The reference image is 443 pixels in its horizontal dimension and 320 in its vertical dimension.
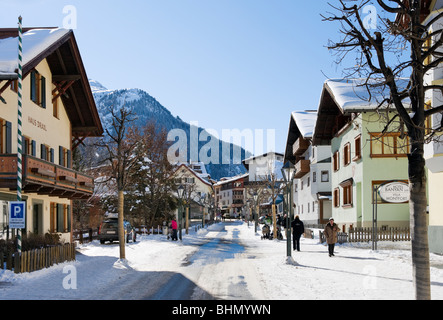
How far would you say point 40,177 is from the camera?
20938 mm

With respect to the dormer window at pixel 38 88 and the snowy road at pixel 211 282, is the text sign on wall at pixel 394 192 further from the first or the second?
the dormer window at pixel 38 88

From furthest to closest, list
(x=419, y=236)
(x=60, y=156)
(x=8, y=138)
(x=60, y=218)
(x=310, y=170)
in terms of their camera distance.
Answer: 1. (x=310, y=170)
2. (x=60, y=218)
3. (x=60, y=156)
4. (x=8, y=138)
5. (x=419, y=236)

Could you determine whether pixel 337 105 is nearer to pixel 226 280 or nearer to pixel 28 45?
pixel 28 45

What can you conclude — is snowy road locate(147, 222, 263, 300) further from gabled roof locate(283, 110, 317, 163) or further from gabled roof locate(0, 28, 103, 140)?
gabled roof locate(283, 110, 317, 163)

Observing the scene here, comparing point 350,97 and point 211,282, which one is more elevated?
point 350,97

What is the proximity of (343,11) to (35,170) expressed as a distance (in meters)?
14.6

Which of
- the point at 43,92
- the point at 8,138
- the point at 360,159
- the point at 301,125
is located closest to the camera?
the point at 8,138

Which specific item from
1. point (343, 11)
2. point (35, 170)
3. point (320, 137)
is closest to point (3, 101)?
point (35, 170)

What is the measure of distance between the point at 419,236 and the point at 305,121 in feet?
143

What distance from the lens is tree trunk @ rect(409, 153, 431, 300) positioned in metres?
7.83

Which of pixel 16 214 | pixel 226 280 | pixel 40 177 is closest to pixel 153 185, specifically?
pixel 40 177

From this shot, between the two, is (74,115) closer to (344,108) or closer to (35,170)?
(35,170)

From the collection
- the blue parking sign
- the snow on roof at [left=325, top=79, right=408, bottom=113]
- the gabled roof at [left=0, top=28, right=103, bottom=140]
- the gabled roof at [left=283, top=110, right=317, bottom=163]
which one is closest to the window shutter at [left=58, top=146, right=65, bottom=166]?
the gabled roof at [left=0, top=28, right=103, bottom=140]

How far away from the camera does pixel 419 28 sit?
8578 mm
